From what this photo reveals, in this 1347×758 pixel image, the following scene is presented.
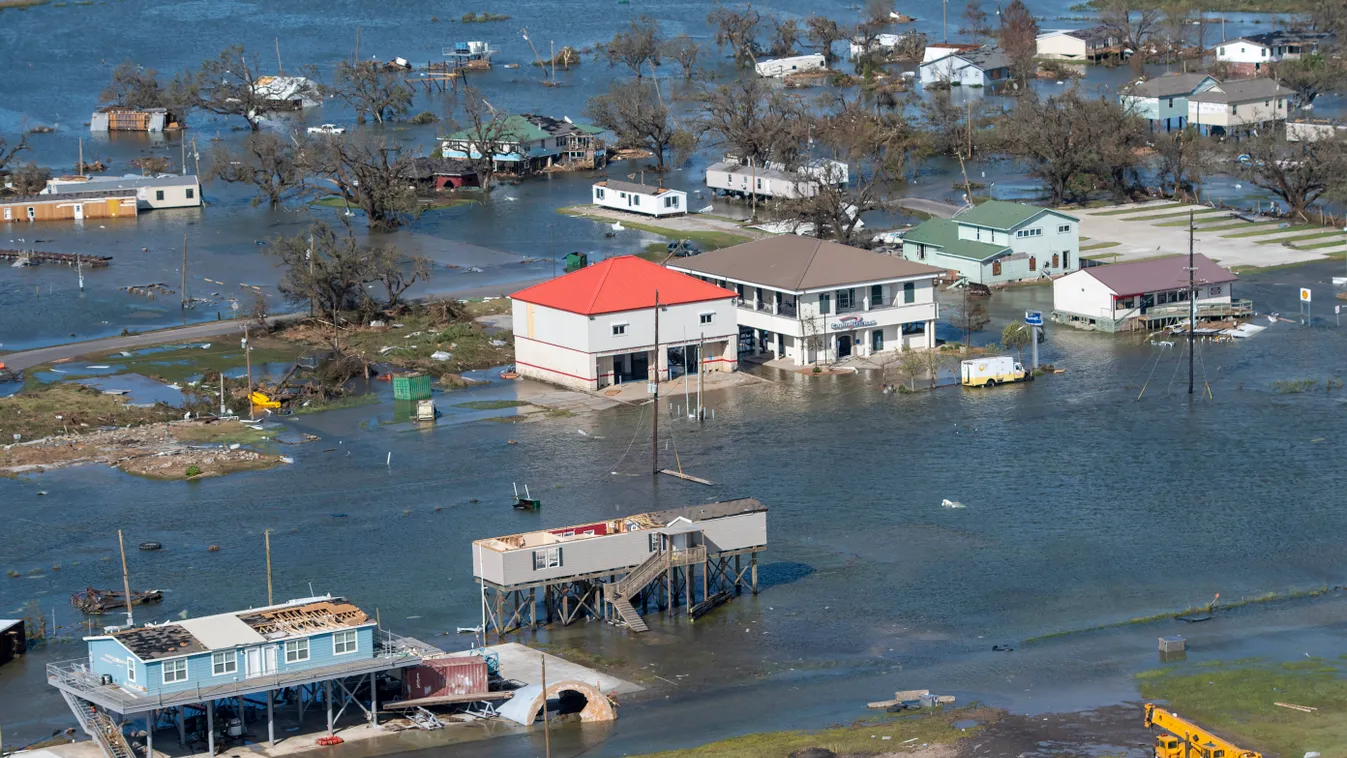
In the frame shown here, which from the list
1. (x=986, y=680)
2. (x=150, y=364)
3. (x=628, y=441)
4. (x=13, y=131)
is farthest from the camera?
(x=13, y=131)

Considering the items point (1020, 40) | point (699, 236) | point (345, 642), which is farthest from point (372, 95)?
point (345, 642)

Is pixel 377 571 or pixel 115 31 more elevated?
pixel 115 31

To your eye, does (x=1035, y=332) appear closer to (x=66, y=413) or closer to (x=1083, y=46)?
(x=66, y=413)

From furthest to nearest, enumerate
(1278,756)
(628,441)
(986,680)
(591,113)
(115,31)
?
(115,31) → (591,113) → (628,441) → (986,680) → (1278,756)

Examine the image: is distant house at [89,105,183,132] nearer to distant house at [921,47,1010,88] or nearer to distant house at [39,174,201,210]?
distant house at [39,174,201,210]

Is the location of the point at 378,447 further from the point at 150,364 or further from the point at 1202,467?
the point at 1202,467

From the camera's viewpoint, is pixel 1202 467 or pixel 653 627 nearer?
pixel 653 627

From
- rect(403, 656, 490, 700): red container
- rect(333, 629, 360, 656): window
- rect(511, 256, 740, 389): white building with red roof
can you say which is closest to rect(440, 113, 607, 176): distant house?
rect(511, 256, 740, 389): white building with red roof

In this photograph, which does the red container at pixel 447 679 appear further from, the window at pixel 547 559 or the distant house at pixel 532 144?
the distant house at pixel 532 144

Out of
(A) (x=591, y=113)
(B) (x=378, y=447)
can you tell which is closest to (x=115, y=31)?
(A) (x=591, y=113)
